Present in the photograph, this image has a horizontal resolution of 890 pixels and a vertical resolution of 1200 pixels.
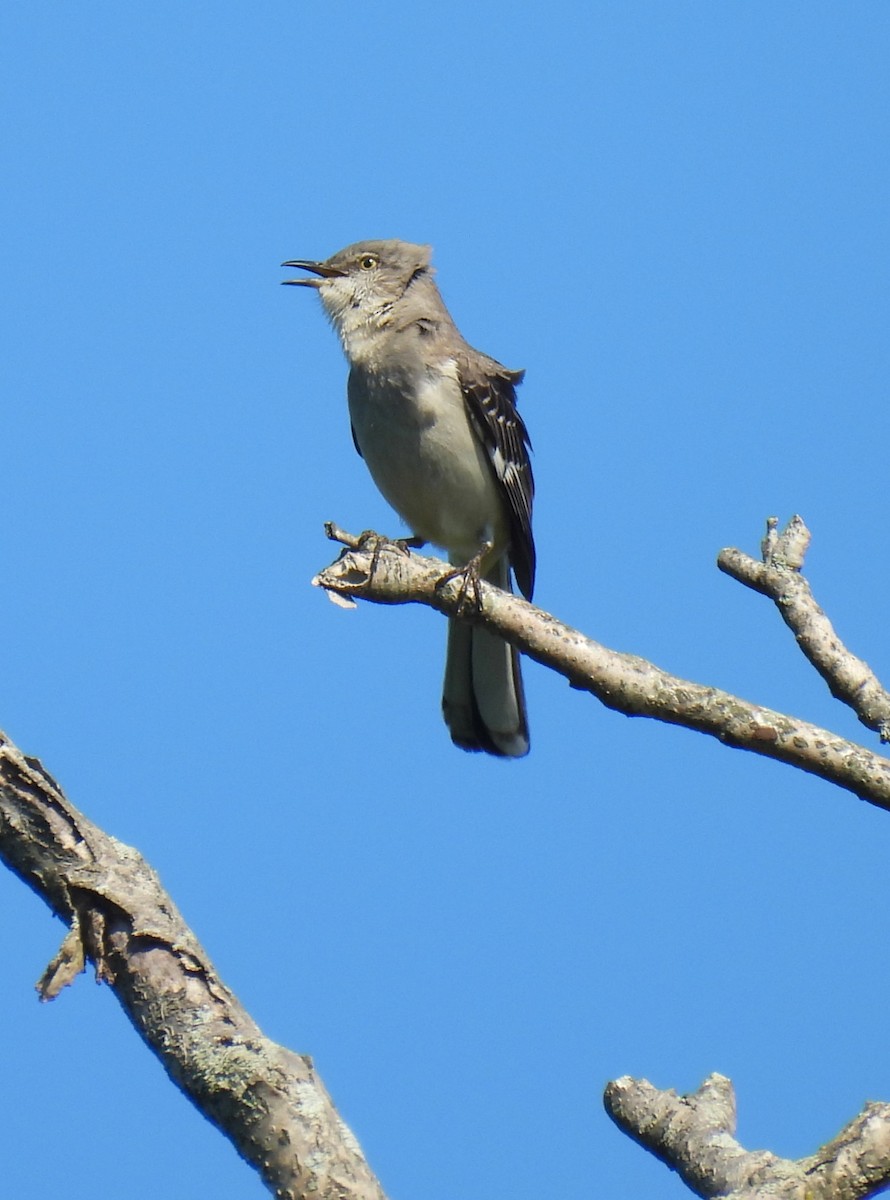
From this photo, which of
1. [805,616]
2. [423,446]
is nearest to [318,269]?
[423,446]

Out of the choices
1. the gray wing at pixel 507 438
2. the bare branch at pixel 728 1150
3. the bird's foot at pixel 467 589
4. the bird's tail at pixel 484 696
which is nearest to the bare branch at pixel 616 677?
the bird's foot at pixel 467 589

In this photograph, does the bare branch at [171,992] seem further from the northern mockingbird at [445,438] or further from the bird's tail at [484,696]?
the bird's tail at [484,696]

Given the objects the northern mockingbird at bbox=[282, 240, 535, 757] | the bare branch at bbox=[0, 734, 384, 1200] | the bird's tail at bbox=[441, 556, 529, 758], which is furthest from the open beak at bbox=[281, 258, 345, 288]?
the bare branch at bbox=[0, 734, 384, 1200]

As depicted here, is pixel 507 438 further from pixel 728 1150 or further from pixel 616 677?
pixel 728 1150

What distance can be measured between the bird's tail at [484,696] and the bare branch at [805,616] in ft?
6.50

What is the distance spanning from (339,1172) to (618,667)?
183 centimetres

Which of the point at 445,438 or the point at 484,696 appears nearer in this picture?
the point at 445,438

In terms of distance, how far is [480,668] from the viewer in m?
6.83

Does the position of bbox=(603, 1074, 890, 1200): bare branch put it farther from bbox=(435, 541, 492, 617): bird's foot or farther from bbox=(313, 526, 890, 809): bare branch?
bbox=(435, 541, 492, 617): bird's foot

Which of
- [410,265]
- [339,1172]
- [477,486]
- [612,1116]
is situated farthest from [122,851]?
[410,265]

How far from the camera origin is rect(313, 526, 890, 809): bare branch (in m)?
3.83

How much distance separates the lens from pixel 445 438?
636cm

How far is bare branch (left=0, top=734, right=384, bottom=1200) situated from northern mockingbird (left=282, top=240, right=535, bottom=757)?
346cm

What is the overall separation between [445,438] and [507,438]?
0.48 metres
